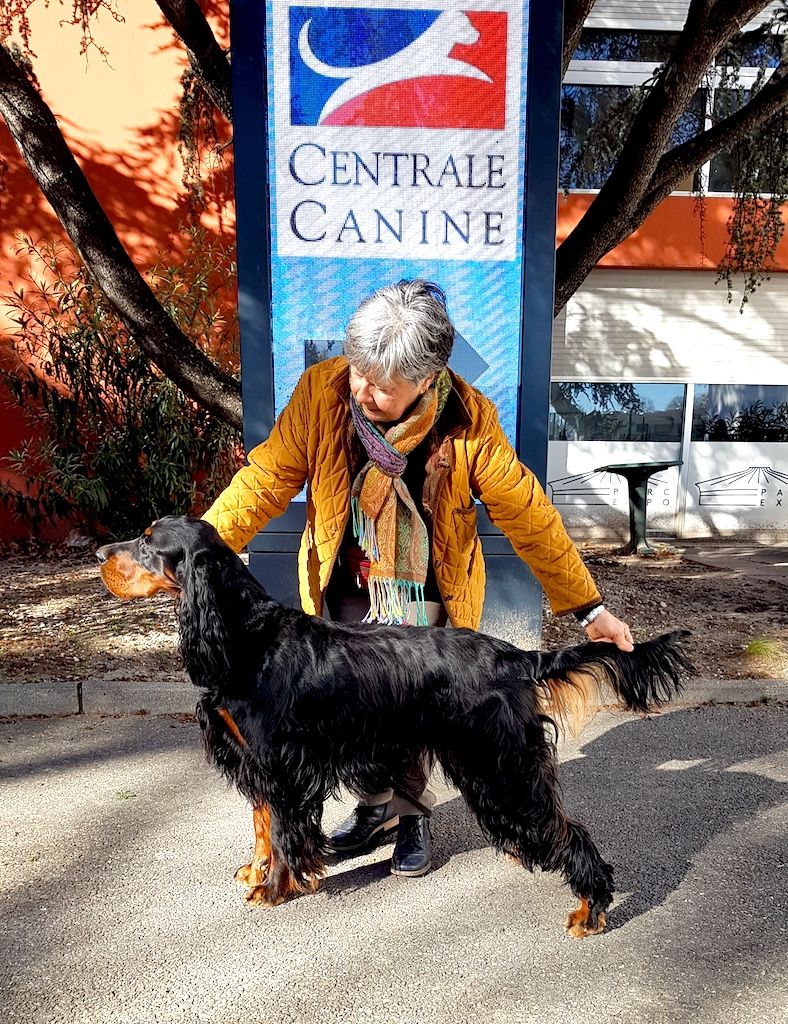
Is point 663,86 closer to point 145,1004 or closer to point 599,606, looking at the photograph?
point 599,606

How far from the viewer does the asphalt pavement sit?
7.35 ft

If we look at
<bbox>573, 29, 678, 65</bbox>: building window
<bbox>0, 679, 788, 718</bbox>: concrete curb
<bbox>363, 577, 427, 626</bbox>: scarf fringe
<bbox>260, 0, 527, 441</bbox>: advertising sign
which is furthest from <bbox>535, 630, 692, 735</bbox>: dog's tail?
<bbox>573, 29, 678, 65</bbox>: building window

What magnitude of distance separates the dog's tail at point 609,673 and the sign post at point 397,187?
94.5 inches

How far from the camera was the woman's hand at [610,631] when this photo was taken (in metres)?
2.48

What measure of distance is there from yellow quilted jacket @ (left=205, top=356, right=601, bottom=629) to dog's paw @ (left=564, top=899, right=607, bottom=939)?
963mm

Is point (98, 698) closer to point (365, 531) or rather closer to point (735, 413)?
point (365, 531)

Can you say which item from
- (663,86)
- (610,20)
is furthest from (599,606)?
(610,20)

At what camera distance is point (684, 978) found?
234 centimetres

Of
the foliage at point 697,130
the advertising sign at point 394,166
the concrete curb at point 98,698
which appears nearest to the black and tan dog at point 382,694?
the concrete curb at point 98,698

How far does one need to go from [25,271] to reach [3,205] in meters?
0.72

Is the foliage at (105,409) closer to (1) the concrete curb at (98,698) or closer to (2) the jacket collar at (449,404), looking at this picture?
(1) the concrete curb at (98,698)

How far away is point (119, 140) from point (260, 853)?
26.5ft

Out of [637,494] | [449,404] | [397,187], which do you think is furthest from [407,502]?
[637,494]

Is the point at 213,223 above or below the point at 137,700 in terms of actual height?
above
